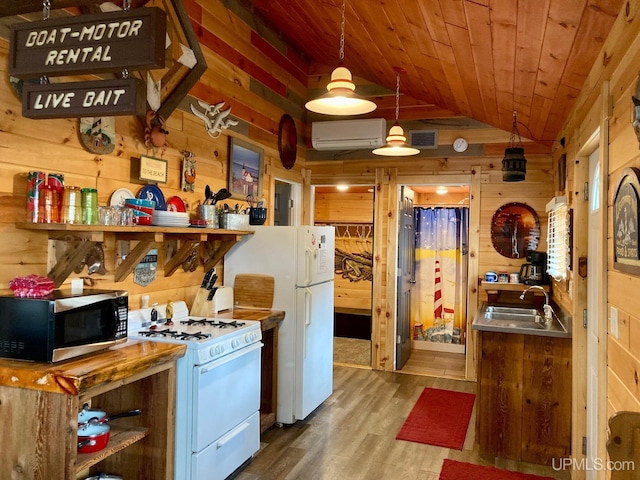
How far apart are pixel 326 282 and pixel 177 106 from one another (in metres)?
1.93

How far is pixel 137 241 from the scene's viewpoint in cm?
293

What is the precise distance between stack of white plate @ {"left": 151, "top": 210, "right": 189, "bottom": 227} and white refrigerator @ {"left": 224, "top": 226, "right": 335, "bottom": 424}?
3.31ft

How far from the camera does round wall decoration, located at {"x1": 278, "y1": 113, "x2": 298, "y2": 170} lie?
4.93 m

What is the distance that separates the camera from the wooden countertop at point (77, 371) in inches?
73.4

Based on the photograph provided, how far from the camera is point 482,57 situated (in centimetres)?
283

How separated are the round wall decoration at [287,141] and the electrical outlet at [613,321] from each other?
357 centimetres

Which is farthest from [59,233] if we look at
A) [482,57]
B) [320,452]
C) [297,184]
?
[297,184]

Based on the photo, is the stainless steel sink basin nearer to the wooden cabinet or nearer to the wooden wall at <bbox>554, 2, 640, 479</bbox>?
the wooden cabinet

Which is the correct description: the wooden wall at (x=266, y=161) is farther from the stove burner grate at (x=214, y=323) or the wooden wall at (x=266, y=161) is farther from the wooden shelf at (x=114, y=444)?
the wooden shelf at (x=114, y=444)

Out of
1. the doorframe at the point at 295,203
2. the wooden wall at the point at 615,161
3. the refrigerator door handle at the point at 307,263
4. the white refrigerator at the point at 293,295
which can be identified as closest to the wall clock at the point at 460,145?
the doorframe at the point at 295,203

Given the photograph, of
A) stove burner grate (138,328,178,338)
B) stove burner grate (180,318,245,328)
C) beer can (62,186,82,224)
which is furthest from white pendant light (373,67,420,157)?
beer can (62,186,82,224)

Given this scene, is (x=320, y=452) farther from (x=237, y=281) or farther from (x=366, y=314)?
(x=366, y=314)

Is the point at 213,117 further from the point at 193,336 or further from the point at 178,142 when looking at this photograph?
the point at 193,336

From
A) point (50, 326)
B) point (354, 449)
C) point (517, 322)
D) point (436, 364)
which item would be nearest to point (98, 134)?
point (50, 326)
